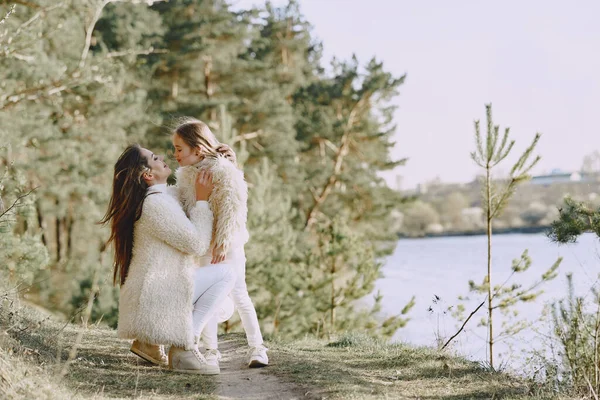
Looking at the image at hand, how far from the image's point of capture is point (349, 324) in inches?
484

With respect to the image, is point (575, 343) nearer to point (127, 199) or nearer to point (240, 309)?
point (240, 309)

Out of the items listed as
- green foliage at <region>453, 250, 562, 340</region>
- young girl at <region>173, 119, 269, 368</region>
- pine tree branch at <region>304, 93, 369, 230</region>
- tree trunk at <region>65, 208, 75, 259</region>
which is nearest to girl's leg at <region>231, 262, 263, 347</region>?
young girl at <region>173, 119, 269, 368</region>

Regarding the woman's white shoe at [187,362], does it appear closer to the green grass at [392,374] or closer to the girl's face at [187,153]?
the green grass at [392,374]

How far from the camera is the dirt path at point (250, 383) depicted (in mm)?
3787

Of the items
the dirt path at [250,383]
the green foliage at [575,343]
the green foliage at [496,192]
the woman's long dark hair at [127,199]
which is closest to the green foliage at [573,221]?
the green foliage at [575,343]

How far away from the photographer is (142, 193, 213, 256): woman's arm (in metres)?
4.07

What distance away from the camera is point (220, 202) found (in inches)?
167

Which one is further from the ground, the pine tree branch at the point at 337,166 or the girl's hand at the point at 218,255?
the pine tree branch at the point at 337,166

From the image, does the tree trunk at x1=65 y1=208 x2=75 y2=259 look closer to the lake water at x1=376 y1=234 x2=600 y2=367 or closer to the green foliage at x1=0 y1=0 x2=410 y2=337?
the green foliage at x1=0 y1=0 x2=410 y2=337

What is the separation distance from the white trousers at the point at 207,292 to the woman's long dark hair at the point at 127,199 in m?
0.48

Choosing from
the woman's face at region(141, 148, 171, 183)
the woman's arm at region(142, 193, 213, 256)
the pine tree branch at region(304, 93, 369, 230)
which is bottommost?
the woman's arm at region(142, 193, 213, 256)

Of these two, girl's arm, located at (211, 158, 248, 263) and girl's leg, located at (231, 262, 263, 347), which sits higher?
girl's arm, located at (211, 158, 248, 263)

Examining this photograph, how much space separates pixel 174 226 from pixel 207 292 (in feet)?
1.62

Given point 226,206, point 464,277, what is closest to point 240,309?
point 226,206
